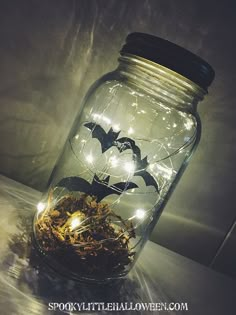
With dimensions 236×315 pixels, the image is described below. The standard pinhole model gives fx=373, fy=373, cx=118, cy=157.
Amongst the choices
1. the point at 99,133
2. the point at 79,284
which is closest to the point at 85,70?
the point at 99,133

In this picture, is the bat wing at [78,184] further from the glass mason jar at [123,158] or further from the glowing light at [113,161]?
the glowing light at [113,161]

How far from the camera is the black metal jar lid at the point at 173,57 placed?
22.8 inches

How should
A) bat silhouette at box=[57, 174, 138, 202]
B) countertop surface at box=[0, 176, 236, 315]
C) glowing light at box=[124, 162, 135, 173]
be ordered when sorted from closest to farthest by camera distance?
countertop surface at box=[0, 176, 236, 315] < bat silhouette at box=[57, 174, 138, 202] < glowing light at box=[124, 162, 135, 173]

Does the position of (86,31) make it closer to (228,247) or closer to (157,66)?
(157,66)

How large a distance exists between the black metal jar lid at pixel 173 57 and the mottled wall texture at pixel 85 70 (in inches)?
9.5

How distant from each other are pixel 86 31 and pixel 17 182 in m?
0.39

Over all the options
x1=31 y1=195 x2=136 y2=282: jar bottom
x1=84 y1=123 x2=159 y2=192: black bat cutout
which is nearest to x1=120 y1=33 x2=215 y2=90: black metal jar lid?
x1=84 y1=123 x2=159 y2=192: black bat cutout

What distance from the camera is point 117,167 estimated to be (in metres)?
0.83

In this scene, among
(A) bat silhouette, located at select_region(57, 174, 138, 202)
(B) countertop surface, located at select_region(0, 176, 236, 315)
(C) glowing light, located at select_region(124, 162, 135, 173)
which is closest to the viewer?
(B) countertop surface, located at select_region(0, 176, 236, 315)

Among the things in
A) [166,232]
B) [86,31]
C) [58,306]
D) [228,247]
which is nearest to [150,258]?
[166,232]

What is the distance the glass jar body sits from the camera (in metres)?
0.63

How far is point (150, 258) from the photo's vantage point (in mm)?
855

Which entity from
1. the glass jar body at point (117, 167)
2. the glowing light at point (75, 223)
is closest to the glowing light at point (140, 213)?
the glass jar body at point (117, 167)

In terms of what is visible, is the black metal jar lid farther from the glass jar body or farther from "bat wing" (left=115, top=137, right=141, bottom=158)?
"bat wing" (left=115, top=137, right=141, bottom=158)
